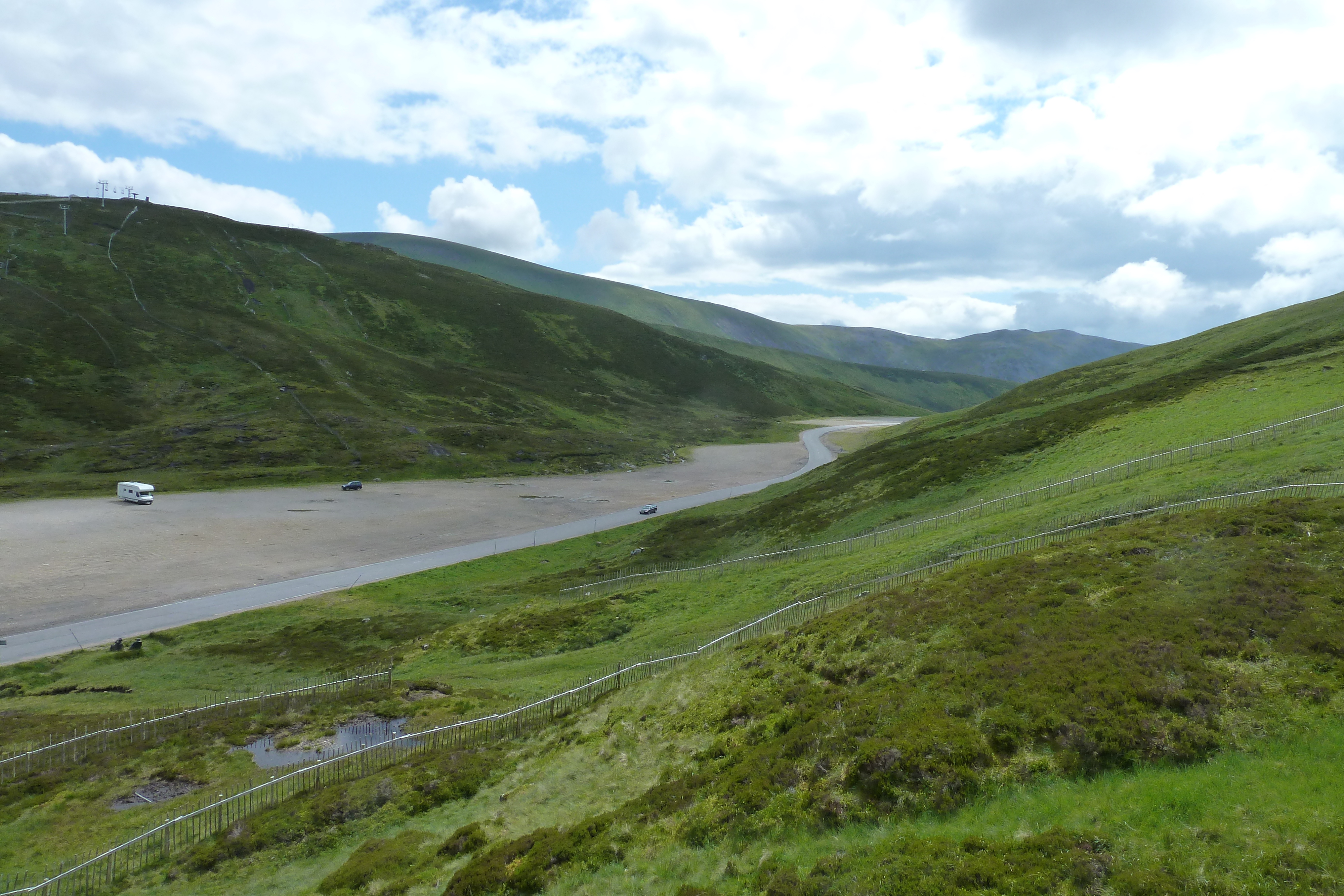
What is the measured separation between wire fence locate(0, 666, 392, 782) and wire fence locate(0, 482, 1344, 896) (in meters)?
8.44

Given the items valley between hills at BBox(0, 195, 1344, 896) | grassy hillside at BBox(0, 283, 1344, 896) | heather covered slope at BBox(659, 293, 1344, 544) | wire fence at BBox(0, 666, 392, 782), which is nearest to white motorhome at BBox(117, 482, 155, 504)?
valley between hills at BBox(0, 195, 1344, 896)

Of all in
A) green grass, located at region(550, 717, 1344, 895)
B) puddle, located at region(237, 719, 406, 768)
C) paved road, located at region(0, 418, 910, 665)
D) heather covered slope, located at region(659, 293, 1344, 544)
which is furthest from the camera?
heather covered slope, located at region(659, 293, 1344, 544)

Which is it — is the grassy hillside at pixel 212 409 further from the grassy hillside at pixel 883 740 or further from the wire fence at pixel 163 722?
the grassy hillside at pixel 883 740

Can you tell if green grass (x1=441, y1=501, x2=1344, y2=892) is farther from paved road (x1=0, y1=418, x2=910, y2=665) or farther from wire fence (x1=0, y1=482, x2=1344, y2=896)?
paved road (x1=0, y1=418, x2=910, y2=665)

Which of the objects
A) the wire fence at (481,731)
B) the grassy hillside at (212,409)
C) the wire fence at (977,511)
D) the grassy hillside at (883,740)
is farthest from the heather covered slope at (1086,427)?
the grassy hillside at (212,409)

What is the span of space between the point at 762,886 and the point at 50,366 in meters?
191

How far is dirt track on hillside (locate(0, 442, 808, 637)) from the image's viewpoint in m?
61.4

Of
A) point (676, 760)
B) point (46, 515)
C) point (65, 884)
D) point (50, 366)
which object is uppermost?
point (50, 366)

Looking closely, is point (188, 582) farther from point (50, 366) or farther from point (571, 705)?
point (50, 366)

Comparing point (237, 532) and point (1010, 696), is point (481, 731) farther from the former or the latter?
point (237, 532)

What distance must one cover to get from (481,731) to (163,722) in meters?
17.3

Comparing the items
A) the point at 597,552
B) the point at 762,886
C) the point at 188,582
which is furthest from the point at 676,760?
the point at 188,582

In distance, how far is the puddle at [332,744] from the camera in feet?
101

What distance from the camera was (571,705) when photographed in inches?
1251
